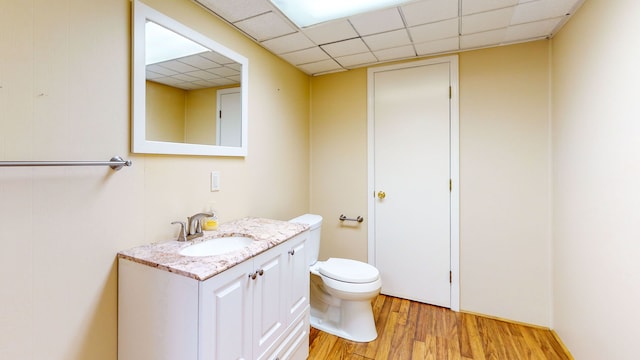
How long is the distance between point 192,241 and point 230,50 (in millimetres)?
1239

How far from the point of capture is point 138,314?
1180mm

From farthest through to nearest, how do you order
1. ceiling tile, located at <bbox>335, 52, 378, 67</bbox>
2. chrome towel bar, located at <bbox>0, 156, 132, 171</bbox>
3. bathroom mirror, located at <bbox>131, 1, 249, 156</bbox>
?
ceiling tile, located at <bbox>335, 52, 378, 67</bbox>
bathroom mirror, located at <bbox>131, 1, 249, 156</bbox>
chrome towel bar, located at <bbox>0, 156, 132, 171</bbox>

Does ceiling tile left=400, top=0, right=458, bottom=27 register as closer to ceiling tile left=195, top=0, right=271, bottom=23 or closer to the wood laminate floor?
ceiling tile left=195, top=0, right=271, bottom=23

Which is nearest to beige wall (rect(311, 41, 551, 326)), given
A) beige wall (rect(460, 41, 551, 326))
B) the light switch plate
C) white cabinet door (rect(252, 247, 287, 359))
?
beige wall (rect(460, 41, 551, 326))

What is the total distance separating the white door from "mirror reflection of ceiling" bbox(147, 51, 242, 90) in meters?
0.08

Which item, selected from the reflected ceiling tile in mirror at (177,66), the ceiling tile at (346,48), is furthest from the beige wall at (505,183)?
the reflected ceiling tile in mirror at (177,66)

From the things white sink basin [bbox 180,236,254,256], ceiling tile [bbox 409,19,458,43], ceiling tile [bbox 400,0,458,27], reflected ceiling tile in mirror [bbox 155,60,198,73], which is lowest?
white sink basin [bbox 180,236,254,256]

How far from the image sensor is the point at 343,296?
197 centimetres

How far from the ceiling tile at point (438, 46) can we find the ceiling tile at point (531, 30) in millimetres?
340

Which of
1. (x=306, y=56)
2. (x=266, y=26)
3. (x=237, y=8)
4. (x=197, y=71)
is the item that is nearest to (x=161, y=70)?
(x=197, y=71)

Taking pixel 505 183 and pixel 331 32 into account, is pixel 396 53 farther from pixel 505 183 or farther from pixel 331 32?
A: pixel 505 183

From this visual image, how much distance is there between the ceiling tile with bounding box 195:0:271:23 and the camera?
1.60m

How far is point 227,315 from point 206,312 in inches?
4.9

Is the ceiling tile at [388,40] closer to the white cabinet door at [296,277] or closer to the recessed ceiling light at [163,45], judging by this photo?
the recessed ceiling light at [163,45]
